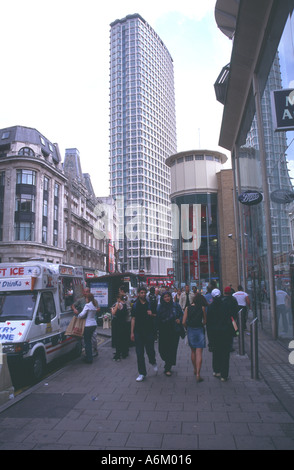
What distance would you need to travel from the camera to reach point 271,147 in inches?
512

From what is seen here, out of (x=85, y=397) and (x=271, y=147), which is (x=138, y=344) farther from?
(x=271, y=147)

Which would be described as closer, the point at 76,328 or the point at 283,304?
the point at 76,328

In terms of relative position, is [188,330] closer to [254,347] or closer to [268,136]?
[254,347]

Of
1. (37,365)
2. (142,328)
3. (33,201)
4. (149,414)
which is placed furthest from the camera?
(33,201)

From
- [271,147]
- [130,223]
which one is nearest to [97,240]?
[130,223]

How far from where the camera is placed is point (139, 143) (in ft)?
375

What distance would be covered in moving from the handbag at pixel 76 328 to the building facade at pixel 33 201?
3466 cm

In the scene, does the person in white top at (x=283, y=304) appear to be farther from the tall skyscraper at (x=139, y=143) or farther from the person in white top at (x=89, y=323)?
the tall skyscraper at (x=139, y=143)

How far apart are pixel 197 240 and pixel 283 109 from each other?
34.4 meters

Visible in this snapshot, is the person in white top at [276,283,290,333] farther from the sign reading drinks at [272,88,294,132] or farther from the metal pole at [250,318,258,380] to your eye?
the sign reading drinks at [272,88,294,132]

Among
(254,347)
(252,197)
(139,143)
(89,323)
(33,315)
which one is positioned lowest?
(254,347)

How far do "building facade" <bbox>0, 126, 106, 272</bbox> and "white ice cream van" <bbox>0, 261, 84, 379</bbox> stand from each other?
34.1 metres

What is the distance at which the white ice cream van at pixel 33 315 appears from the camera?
286 inches

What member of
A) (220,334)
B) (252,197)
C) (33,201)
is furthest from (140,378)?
(33,201)
